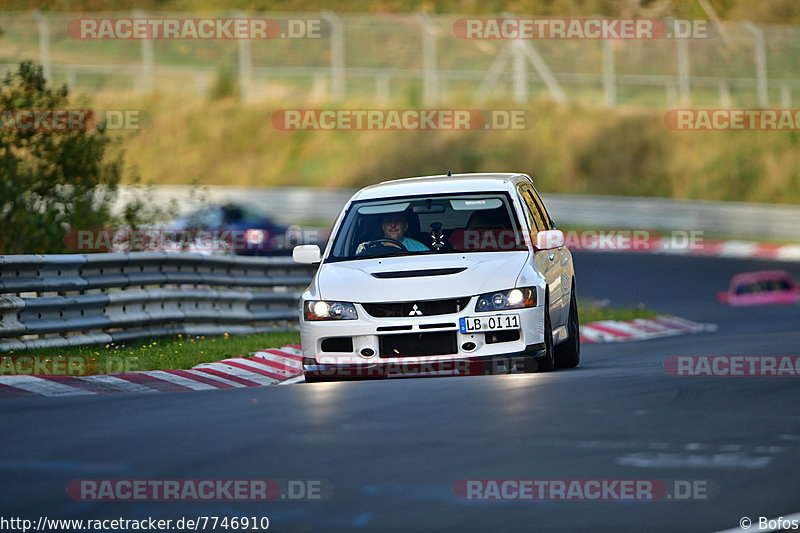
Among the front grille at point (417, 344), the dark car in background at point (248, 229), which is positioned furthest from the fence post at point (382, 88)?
the front grille at point (417, 344)

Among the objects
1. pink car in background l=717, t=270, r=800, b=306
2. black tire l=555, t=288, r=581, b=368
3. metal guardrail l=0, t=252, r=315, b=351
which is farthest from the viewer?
pink car in background l=717, t=270, r=800, b=306

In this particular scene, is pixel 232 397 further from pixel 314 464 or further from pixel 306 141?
pixel 306 141

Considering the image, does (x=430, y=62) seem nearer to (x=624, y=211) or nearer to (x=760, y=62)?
(x=624, y=211)

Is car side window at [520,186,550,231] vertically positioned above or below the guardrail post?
below

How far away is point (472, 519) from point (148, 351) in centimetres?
847

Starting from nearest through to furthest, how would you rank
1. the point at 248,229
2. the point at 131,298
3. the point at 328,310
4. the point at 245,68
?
1. the point at 328,310
2. the point at 131,298
3. the point at 248,229
4. the point at 245,68

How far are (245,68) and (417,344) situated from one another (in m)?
40.6

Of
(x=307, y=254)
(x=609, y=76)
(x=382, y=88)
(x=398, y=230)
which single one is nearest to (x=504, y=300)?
(x=398, y=230)

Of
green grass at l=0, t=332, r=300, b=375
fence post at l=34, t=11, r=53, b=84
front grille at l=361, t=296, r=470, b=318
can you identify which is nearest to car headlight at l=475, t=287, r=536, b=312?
front grille at l=361, t=296, r=470, b=318

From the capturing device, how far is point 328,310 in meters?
11.2

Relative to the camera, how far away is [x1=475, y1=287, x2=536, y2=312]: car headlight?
11.0 meters

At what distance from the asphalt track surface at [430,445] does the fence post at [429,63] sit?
115ft

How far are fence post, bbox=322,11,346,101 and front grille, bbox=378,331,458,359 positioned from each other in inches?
1372

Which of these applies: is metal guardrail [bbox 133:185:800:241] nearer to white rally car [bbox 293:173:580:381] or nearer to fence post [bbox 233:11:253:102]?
fence post [bbox 233:11:253:102]
